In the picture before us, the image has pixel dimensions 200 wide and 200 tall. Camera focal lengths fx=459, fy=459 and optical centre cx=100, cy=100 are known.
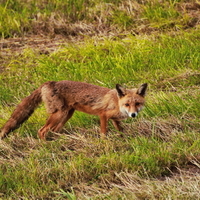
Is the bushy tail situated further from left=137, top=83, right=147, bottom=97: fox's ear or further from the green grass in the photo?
the green grass

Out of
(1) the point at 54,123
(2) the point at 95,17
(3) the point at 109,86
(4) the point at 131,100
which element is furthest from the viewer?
(2) the point at 95,17

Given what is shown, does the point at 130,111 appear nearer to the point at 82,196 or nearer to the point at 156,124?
the point at 156,124

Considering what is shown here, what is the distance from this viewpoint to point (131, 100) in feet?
20.0

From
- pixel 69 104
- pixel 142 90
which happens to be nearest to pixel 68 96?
pixel 69 104

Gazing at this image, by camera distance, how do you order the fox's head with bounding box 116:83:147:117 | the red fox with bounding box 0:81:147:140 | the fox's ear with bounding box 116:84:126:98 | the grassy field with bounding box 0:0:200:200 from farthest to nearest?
the red fox with bounding box 0:81:147:140
the fox's ear with bounding box 116:84:126:98
the fox's head with bounding box 116:83:147:117
the grassy field with bounding box 0:0:200:200

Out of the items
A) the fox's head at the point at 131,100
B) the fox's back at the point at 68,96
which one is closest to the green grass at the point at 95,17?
the fox's back at the point at 68,96

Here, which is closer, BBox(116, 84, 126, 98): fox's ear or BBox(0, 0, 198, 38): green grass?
BBox(116, 84, 126, 98): fox's ear

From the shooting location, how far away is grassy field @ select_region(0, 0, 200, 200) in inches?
193

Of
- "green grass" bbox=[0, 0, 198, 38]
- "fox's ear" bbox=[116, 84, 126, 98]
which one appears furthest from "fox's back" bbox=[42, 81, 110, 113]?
"green grass" bbox=[0, 0, 198, 38]

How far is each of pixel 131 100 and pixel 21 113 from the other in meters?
1.55

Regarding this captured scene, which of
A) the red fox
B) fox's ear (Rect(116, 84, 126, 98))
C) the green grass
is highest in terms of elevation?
fox's ear (Rect(116, 84, 126, 98))

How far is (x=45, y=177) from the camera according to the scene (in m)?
5.01

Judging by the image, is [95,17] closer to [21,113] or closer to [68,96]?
[68,96]

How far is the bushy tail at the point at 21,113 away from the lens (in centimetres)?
630
